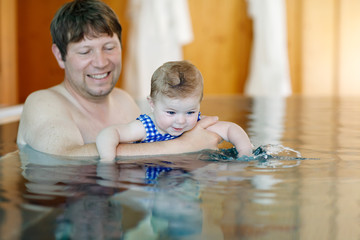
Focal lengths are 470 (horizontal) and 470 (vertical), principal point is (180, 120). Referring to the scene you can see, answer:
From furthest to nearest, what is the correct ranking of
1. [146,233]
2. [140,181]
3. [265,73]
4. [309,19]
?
1. [309,19]
2. [265,73]
3. [140,181]
4. [146,233]

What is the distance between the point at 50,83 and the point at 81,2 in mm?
5246

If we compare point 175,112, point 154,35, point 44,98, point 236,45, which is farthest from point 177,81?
point 236,45

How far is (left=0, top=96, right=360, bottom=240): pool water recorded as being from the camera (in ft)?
2.83

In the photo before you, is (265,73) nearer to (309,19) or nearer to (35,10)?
(309,19)

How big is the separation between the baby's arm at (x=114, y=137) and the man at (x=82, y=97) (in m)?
0.04

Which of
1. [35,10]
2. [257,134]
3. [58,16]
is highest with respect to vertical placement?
[35,10]

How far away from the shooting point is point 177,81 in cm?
161

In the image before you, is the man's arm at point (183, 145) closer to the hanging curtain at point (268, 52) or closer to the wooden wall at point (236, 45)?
the hanging curtain at point (268, 52)

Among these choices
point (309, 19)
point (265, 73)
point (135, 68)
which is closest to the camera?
point (135, 68)

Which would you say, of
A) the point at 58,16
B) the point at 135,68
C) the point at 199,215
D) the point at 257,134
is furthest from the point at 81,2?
the point at 135,68

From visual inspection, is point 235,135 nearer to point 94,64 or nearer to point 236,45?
point 94,64

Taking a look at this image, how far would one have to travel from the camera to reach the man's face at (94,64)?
2.02 metres

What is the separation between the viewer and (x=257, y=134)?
2381 mm

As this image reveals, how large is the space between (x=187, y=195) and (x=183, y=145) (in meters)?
0.69
